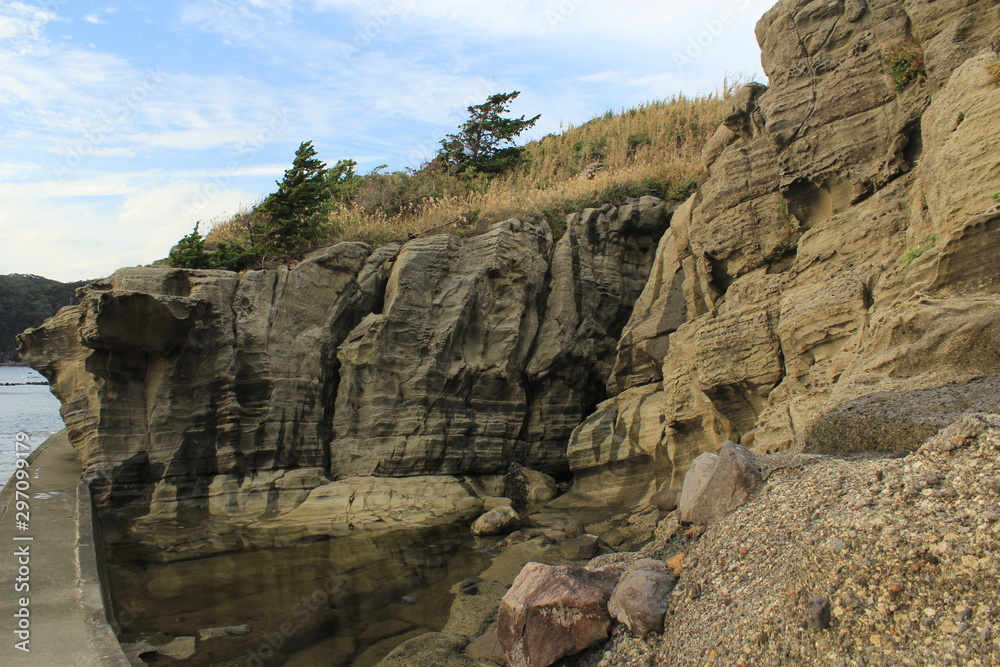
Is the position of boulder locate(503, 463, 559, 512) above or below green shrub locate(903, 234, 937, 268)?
below

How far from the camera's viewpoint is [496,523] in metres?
10.7

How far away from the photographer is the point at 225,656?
6.30 metres

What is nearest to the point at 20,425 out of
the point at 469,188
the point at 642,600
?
the point at 469,188

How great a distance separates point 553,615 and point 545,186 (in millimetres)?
14978

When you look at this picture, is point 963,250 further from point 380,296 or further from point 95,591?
point 380,296

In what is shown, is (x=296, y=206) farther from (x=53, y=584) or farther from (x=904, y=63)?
(x=904, y=63)

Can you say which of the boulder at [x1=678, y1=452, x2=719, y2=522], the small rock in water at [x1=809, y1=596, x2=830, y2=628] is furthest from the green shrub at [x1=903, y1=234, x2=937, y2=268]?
the small rock in water at [x1=809, y1=596, x2=830, y2=628]

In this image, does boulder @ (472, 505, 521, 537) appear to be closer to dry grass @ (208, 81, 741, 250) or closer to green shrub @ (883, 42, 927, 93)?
dry grass @ (208, 81, 741, 250)

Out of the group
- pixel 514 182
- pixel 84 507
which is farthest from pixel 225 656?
pixel 514 182

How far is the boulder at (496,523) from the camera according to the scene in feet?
34.9

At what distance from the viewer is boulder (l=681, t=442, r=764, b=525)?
211 inches

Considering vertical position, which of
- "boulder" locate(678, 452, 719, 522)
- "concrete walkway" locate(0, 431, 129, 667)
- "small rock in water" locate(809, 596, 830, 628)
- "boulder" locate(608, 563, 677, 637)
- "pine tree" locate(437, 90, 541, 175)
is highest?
"pine tree" locate(437, 90, 541, 175)

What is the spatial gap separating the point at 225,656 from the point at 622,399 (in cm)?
847

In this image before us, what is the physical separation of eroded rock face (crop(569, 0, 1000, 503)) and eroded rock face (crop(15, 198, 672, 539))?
196 centimetres
